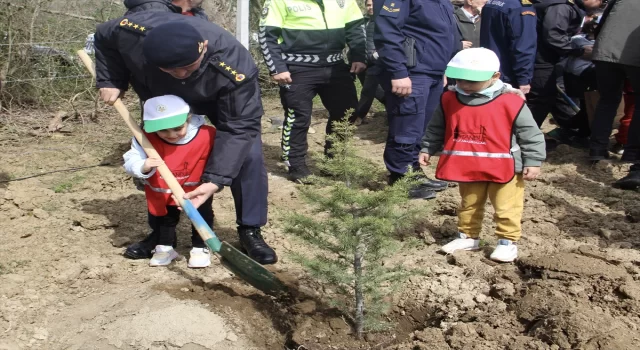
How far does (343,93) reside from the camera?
6.38 m

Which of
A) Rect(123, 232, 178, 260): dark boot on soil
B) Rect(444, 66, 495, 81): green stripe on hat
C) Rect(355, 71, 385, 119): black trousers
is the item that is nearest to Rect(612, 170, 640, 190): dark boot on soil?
Rect(444, 66, 495, 81): green stripe on hat

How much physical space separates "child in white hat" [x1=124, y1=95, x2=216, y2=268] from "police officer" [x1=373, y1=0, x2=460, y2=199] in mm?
1811

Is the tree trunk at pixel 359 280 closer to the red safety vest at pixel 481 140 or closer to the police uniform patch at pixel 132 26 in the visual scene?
the red safety vest at pixel 481 140

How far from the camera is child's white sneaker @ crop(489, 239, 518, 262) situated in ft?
14.4

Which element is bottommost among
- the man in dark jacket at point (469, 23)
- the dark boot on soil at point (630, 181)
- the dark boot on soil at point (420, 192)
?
the dark boot on soil at point (420, 192)

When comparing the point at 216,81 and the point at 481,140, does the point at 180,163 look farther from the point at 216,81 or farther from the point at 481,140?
the point at 481,140

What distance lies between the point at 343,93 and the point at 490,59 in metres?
2.33

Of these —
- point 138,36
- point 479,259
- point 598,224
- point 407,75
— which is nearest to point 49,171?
point 138,36

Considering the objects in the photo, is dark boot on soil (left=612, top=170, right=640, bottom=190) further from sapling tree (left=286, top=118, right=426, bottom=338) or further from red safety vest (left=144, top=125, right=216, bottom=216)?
red safety vest (left=144, top=125, right=216, bottom=216)

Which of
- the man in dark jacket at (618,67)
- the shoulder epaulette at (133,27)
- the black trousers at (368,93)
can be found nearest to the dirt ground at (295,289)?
the man in dark jacket at (618,67)

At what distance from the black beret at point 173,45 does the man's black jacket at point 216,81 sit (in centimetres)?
23

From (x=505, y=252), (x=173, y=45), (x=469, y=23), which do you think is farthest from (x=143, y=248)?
(x=469, y=23)

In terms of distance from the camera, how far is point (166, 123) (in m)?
4.00

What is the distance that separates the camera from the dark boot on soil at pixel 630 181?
5840 millimetres
